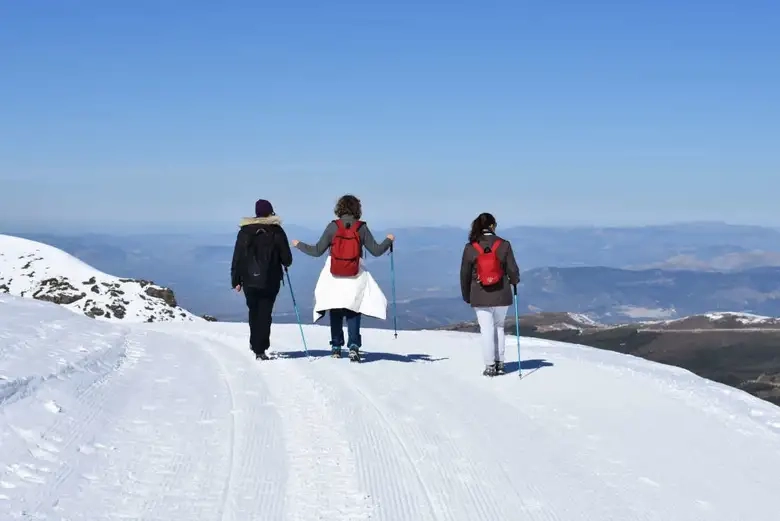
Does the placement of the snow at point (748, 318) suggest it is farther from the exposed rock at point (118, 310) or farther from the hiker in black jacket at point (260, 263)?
the hiker in black jacket at point (260, 263)

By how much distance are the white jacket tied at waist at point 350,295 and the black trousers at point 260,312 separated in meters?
0.73

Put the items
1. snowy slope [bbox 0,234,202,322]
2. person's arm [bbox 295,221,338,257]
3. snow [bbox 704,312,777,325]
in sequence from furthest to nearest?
1. snow [bbox 704,312,777,325]
2. snowy slope [bbox 0,234,202,322]
3. person's arm [bbox 295,221,338,257]

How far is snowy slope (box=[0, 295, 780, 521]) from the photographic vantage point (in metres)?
5.20

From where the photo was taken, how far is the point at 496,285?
1049 cm

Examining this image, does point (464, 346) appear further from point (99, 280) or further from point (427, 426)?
point (99, 280)

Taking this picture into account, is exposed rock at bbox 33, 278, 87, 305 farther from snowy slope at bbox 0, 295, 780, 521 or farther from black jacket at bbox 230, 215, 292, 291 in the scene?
snowy slope at bbox 0, 295, 780, 521

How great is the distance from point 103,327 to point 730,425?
1191cm

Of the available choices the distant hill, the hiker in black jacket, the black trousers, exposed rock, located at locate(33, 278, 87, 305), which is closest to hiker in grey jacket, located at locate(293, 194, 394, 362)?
the hiker in black jacket

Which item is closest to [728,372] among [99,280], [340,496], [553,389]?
[99,280]

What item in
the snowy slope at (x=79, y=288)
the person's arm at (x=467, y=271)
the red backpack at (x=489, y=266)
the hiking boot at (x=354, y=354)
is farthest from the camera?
the snowy slope at (x=79, y=288)

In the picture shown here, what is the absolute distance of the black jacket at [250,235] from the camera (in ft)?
38.5

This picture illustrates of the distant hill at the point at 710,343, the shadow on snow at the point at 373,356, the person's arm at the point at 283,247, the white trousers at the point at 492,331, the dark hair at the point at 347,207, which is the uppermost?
the dark hair at the point at 347,207

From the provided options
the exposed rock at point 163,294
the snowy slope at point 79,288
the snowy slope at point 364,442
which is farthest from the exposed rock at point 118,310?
the snowy slope at point 364,442

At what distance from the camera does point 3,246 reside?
7725 cm
